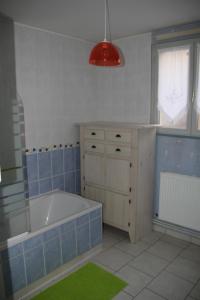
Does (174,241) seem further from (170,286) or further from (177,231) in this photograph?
(170,286)

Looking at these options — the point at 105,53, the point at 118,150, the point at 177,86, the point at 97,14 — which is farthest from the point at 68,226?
the point at 97,14

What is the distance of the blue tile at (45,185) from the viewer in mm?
3174

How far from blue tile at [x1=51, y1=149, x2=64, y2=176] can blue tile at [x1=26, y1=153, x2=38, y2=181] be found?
26cm

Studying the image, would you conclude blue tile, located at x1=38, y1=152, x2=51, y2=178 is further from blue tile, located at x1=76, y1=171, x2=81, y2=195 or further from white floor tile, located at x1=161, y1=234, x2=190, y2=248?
white floor tile, located at x1=161, y1=234, x2=190, y2=248

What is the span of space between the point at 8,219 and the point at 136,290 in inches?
52.4

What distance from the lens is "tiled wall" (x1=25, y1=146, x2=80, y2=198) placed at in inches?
120

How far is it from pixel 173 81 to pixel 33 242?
230 centimetres

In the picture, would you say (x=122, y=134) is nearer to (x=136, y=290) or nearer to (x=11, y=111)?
(x=11, y=111)

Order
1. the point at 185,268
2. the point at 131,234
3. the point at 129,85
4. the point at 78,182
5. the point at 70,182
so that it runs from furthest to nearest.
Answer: the point at 78,182, the point at 70,182, the point at 129,85, the point at 131,234, the point at 185,268

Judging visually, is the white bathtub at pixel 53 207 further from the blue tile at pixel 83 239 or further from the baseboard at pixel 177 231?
the baseboard at pixel 177 231

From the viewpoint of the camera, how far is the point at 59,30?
119 inches

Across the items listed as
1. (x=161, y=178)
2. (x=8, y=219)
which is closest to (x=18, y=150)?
(x=8, y=219)

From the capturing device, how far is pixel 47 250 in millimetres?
2328

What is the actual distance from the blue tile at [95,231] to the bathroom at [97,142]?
1 cm
